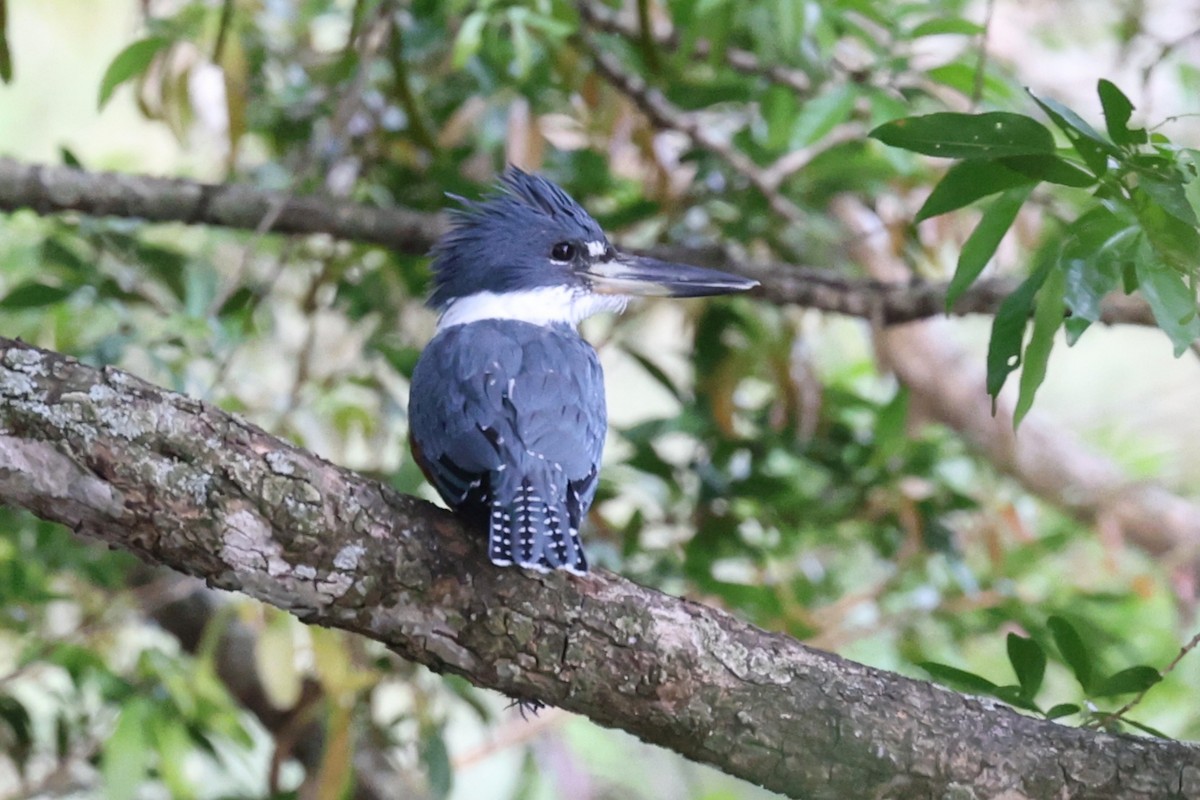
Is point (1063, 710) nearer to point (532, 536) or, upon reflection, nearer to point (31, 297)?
point (532, 536)

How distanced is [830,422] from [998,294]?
0.73 meters

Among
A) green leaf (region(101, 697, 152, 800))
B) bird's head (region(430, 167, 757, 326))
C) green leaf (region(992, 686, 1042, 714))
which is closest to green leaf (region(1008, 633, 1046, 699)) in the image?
green leaf (region(992, 686, 1042, 714))

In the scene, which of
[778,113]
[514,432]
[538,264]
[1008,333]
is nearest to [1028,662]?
[1008,333]

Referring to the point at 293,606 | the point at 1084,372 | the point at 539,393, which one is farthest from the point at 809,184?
the point at 1084,372

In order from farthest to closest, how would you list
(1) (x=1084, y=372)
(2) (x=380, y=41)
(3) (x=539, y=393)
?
(1) (x=1084, y=372) → (2) (x=380, y=41) → (3) (x=539, y=393)

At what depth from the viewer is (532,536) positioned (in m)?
1.69

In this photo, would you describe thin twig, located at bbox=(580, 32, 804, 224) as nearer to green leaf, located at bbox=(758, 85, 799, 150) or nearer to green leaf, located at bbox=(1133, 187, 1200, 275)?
green leaf, located at bbox=(758, 85, 799, 150)

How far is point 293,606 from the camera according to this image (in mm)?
1603

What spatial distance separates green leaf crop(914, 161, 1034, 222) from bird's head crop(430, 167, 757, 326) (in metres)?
0.94

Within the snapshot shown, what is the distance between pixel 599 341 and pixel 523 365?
1215 millimetres

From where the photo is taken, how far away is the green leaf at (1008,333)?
159cm

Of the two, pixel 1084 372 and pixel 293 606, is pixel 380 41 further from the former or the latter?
pixel 1084 372

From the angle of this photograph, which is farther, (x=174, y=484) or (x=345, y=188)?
(x=345, y=188)

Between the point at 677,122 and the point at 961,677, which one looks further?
the point at 677,122
